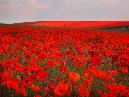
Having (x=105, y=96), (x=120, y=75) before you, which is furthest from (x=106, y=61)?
(x=105, y=96)

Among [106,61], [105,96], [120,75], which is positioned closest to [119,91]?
[105,96]

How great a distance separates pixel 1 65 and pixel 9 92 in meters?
0.46

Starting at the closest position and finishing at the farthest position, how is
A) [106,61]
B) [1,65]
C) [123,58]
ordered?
[1,65] < [123,58] < [106,61]

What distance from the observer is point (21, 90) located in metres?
4.45

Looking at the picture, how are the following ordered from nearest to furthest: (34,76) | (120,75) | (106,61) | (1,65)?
(34,76), (1,65), (120,75), (106,61)

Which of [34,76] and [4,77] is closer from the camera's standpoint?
[4,77]

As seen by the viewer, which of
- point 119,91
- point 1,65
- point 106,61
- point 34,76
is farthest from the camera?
point 106,61

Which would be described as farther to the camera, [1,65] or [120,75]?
[120,75]

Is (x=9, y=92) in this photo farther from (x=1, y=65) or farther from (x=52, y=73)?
(x=52, y=73)

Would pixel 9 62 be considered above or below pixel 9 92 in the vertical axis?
above

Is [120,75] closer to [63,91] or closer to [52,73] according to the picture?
[52,73]

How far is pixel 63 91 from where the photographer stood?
457 cm

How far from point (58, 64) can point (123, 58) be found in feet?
4.36

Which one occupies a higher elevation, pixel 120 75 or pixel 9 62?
pixel 9 62
